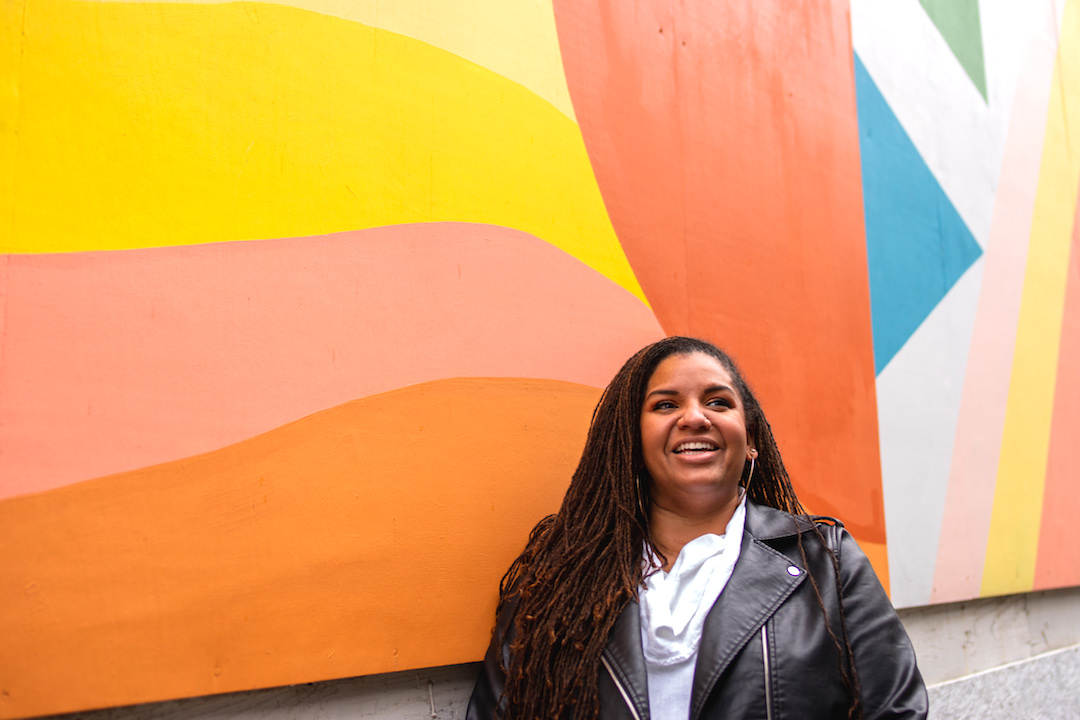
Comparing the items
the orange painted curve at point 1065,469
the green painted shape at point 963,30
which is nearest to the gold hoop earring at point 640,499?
the orange painted curve at point 1065,469

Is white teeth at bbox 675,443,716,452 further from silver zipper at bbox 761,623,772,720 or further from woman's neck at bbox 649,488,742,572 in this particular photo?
silver zipper at bbox 761,623,772,720

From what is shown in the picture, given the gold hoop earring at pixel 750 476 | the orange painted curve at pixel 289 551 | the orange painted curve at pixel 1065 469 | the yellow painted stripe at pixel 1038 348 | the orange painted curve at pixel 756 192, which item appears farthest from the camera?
the orange painted curve at pixel 1065 469

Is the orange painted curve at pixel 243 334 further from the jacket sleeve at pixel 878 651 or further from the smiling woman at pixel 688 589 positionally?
the jacket sleeve at pixel 878 651

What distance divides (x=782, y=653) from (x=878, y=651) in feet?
0.79

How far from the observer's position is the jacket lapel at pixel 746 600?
71.0 inches

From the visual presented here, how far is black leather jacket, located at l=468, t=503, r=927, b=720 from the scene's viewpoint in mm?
1797

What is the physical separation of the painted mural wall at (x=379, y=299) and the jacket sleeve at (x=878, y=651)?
872 mm

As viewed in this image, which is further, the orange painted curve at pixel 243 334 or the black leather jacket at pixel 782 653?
the black leather jacket at pixel 782 653

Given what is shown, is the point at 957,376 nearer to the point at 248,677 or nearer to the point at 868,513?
the point at 868,513

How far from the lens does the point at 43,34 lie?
1668mm

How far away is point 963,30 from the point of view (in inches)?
172

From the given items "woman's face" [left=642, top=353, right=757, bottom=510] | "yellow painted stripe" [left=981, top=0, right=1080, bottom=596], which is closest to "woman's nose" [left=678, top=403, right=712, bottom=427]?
"woman's face" [left=642, top=353, right=757, bottom=510]

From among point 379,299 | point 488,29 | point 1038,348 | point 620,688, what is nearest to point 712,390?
point 620,688

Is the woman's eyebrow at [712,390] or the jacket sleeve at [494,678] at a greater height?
the woman's eyebrow at [712,390]
